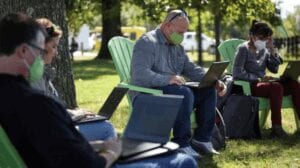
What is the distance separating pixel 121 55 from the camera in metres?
6.96

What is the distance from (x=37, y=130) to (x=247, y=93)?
16.0ft

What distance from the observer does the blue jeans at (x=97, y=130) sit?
409 cm

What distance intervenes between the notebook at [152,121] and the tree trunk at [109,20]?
22.5 meters

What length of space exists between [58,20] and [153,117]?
120 inches

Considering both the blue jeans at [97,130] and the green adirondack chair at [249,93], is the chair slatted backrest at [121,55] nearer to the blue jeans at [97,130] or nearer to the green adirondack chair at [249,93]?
the green adirondack chair at [249,93]

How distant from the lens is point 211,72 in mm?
5824

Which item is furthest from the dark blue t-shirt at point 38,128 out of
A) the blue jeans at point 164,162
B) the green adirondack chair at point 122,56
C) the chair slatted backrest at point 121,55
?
the chair slatted backrest at point 121,55

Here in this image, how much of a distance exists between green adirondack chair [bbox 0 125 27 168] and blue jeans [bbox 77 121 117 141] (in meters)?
1.28

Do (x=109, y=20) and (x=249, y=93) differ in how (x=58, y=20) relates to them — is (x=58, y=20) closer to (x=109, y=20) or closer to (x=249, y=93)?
(x=249, y=93)

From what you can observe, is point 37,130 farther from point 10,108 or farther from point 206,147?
point 206,147

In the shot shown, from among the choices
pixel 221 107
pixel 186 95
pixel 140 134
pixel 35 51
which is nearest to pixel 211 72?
pixel 186 95

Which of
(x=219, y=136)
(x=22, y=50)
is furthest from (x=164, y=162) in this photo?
(x=219, y=136)

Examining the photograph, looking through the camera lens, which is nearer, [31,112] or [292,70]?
[31,112]

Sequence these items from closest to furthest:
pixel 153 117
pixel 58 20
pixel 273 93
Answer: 1. pixel 153 117
2. pixel 58 20
3. pixel 273 93
